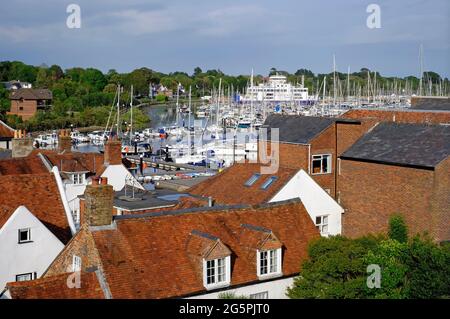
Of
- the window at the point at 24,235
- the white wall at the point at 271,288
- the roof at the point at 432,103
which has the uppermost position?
the roof at the point at 432,103

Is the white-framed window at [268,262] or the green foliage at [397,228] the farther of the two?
the green foliage at [397,228]

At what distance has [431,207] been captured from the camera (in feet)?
97.5

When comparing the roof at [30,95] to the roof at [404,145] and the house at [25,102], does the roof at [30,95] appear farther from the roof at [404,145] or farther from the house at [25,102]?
the roof at [404,145]

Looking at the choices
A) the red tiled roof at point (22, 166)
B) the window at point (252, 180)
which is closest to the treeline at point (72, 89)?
the red tiled roof at point (22, 166)

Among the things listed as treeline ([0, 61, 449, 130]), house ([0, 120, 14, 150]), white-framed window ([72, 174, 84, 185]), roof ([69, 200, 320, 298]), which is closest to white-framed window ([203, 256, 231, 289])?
roof ([69, 200, 320, 298])

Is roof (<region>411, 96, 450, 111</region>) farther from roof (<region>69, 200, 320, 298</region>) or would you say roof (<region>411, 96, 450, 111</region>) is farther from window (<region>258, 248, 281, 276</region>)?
window (<region>258, 248, 281, 276</region>)

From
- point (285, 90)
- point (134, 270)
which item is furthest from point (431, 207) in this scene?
point (285, 90)

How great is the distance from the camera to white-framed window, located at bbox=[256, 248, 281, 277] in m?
21.6

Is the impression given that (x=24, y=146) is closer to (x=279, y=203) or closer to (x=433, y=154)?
(x=279, y=203)

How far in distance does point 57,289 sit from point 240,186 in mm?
13505

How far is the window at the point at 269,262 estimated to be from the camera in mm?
21806

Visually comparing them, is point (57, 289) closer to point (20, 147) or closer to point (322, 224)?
point (322, 224)

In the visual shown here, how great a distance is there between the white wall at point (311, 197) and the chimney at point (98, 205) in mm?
9432

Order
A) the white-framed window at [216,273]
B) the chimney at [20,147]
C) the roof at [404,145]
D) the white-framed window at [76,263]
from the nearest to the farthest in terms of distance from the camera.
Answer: the white-framed window at [216,273] → the white-framed window at [76,263] → the roof at [404,145] → the chimney at [20,147]
